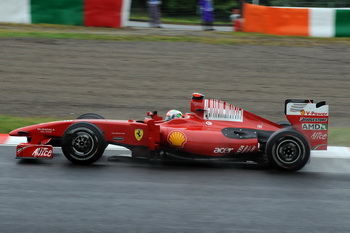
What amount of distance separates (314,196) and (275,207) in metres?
0.64

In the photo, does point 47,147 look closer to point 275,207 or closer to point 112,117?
point 275,207

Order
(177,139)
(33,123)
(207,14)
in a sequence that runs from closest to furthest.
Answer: (177,139) → (33,123) → (207,14)

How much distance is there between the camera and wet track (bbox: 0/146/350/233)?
527 cm

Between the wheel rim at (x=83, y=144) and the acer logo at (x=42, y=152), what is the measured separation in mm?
341

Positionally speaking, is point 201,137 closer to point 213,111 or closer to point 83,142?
point 213,111

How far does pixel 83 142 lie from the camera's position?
6.91m

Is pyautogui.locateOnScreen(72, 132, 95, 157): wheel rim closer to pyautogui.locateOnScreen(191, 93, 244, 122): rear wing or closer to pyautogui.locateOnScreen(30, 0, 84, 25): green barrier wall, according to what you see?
pyautogui.locateOnScreen(191, 93, 244, 122): rear wing

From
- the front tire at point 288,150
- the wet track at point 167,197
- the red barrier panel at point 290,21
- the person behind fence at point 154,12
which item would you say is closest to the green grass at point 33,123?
the wet track at point 167,197

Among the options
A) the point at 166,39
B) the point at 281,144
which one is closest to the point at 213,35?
the point at 166,39

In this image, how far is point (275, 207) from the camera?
5.83m

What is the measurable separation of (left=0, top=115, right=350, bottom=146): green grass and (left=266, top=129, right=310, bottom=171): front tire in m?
1.97

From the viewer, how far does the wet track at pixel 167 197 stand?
17.3ft

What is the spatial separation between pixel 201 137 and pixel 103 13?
35.5 feet

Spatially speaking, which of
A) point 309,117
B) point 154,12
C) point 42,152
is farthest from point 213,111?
point 154,12
